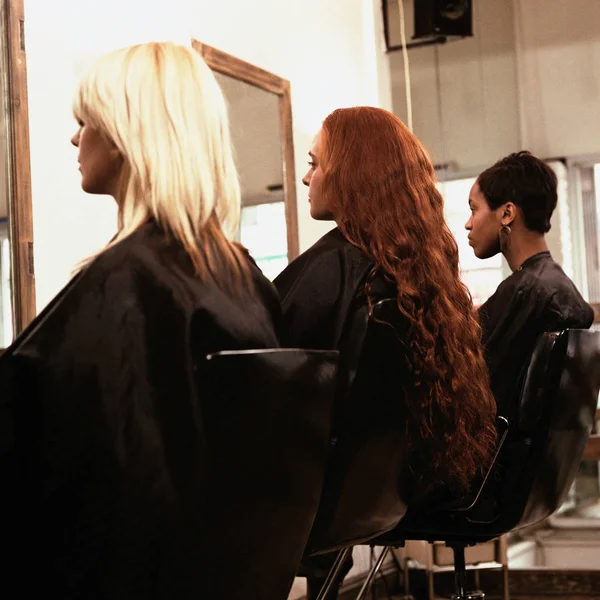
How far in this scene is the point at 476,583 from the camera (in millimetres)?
4121

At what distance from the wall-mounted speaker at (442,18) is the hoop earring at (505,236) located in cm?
210

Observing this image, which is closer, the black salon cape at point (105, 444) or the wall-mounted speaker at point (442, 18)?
the black salon cape at point (105, 444)

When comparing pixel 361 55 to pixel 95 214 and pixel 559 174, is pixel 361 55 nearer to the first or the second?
pixel 559 174

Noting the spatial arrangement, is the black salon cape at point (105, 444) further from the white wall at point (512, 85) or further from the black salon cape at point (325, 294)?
the white wall at point (512, 85)

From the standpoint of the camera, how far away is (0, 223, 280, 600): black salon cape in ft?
3.85

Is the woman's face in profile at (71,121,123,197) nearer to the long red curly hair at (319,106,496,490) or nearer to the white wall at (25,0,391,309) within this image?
the long red curly hair at (319,106,496,490)

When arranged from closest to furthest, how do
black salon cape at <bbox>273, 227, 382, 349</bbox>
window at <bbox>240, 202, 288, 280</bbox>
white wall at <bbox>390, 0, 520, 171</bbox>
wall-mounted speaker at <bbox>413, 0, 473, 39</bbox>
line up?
black salon cape at <bbox>273, 227, 382, 349</bbox> → window at <bbox>240, 202, 288, 280</bbox> → wall-mounted speaker at <bbox>413, 0, 473, 39</bbox> → white wall at <bbox>390, 0, 520, 171</bbox>

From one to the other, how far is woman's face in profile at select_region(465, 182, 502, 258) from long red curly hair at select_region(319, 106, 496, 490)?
0.80 meters

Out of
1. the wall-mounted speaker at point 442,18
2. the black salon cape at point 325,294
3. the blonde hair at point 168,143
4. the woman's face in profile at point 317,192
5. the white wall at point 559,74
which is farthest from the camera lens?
the white wall at point 559,74

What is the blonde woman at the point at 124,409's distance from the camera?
46.2 inches

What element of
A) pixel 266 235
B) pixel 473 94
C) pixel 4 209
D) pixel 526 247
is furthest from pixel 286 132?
pixel 473 94

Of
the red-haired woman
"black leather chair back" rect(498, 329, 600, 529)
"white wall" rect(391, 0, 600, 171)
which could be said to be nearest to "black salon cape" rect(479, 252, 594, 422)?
"black leather chair back" rect(498, 329, 600, 529)

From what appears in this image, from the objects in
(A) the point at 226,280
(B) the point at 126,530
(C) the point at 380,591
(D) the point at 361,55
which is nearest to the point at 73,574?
(B) the point at 126,530

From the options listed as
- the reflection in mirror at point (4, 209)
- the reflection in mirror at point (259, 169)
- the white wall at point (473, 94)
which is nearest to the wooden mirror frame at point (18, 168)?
the reflection in mirror at point (4, 209)
